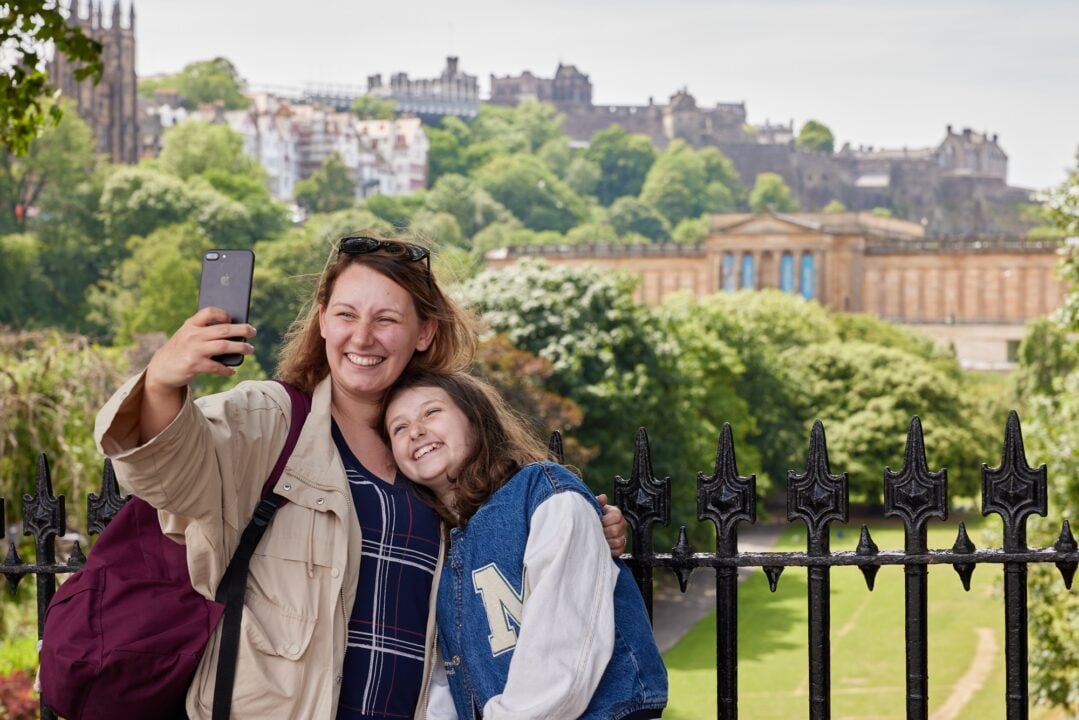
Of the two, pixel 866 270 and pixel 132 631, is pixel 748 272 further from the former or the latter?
pixel 132 631

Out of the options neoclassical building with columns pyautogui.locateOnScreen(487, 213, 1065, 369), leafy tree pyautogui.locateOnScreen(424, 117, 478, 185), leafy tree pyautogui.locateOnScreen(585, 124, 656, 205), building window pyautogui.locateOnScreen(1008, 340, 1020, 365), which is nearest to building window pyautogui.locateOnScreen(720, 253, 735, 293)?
neoclassical building with columns pyautogui.locateOnScreen(487, 213, 1065, 369)

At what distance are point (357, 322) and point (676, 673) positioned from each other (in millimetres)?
23859

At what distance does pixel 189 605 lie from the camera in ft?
10.7

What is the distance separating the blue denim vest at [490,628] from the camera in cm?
324

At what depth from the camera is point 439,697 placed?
134 inches

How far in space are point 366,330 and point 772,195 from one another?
131627 mm

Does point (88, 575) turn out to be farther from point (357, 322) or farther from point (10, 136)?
point (10, 136)

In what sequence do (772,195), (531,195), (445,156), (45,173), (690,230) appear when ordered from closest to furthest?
(45,173) < (531,195) < (690,230) < (445,156) < (772,195)

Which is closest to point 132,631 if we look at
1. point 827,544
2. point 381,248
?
point 381,248

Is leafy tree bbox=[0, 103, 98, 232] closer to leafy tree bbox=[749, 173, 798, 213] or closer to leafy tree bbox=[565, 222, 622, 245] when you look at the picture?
leafy tree bbox=[565, 222, 622, 245]

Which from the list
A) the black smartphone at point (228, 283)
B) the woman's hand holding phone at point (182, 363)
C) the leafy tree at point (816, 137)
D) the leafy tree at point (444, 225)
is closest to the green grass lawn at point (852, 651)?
the black smartphone at point (228, 283)

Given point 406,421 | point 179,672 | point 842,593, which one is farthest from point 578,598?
point 842,593

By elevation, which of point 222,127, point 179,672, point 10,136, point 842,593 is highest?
point 222,127

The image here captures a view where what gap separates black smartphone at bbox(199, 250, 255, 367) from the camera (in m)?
3.19
